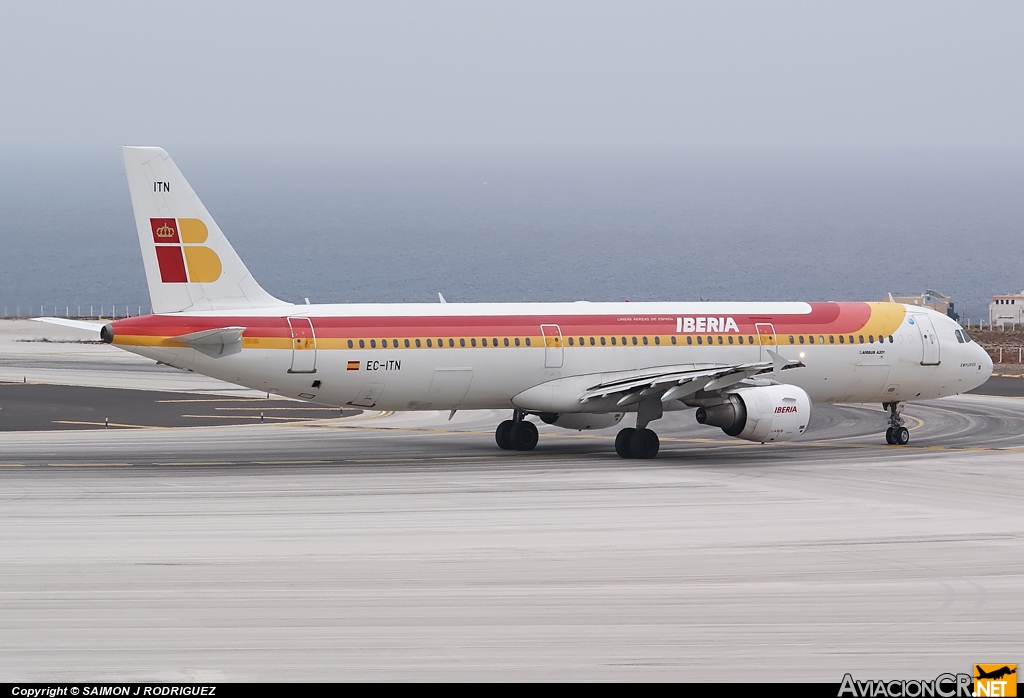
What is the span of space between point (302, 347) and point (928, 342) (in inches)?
790

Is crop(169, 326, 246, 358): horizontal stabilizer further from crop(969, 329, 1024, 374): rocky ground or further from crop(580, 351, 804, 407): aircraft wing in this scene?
crop(969, 329, 1024, 374): rocky ground

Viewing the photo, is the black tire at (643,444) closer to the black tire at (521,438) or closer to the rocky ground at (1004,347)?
the black tire at (521,438)

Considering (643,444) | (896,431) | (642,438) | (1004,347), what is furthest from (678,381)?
(1004,347)

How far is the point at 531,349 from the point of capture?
36688 mm

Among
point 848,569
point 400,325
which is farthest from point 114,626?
point 400,325

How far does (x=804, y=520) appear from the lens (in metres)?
26.9

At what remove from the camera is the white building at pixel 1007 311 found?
11550 cm

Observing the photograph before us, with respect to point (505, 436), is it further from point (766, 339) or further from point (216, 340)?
point (216, 340)

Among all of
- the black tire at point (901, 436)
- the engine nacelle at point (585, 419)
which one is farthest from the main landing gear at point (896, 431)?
the engine nacelle at point (585, 419)

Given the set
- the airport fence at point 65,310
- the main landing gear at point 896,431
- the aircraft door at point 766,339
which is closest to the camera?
the aircraft door at point 766,339

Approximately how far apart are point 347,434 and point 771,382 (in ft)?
45.4

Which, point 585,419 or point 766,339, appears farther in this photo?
point 766,339

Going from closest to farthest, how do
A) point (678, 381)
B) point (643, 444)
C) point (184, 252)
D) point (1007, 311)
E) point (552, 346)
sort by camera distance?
point (184, 252), point (678, 381), point (643, 444), point (552, 346), point (1007, 311)

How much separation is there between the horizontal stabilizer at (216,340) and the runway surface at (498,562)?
305 cm
